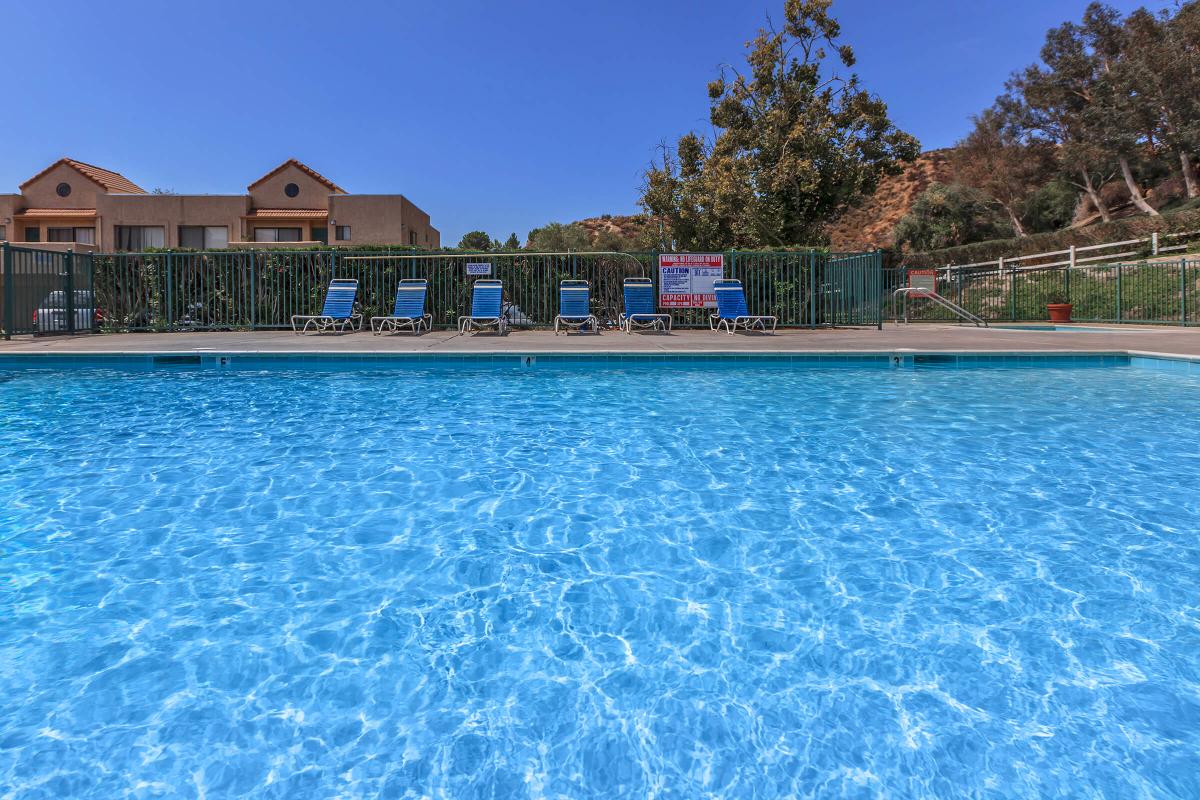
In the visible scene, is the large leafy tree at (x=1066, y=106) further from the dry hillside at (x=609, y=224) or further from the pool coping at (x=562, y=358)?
the dry hillside at (x=609, y=224)

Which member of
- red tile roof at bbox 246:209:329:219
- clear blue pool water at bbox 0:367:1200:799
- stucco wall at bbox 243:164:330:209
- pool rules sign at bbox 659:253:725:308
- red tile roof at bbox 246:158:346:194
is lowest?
clear blue pool water at bbox 0:367:1200:799

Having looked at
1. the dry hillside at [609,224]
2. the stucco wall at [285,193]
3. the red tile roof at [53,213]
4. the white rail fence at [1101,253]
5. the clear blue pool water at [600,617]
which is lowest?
the clear blue pool water at [600,617]

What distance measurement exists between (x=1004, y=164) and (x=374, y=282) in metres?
39.2

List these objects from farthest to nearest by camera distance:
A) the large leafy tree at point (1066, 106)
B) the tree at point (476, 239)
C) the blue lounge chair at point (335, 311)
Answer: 1. the tree at point (476, 239)
2. the large leafy tree at point (1066, 106)
3. the blue lounge chair at point (335, 311)

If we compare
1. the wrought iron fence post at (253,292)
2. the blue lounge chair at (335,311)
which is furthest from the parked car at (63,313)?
the blue lounge chair at (335,311)

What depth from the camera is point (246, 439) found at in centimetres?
540

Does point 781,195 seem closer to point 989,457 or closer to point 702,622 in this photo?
point 989,457

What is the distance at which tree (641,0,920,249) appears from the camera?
23047 mm

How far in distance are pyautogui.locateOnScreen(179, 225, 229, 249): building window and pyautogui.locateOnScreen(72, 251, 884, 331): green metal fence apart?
21823 millimetres

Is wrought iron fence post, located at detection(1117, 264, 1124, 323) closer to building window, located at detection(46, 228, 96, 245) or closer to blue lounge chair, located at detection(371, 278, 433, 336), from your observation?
blue lounge chair, located at detection(371, 278, 433, 336)

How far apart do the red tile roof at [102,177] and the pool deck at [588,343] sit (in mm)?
28926

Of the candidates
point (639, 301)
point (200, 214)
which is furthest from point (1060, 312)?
point (200, 214)

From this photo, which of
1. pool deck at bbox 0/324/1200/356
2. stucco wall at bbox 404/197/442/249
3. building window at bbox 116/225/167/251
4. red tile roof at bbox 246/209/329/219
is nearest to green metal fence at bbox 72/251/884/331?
pool deck at bbox 0/324/1200/356

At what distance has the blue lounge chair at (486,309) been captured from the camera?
13422mm
